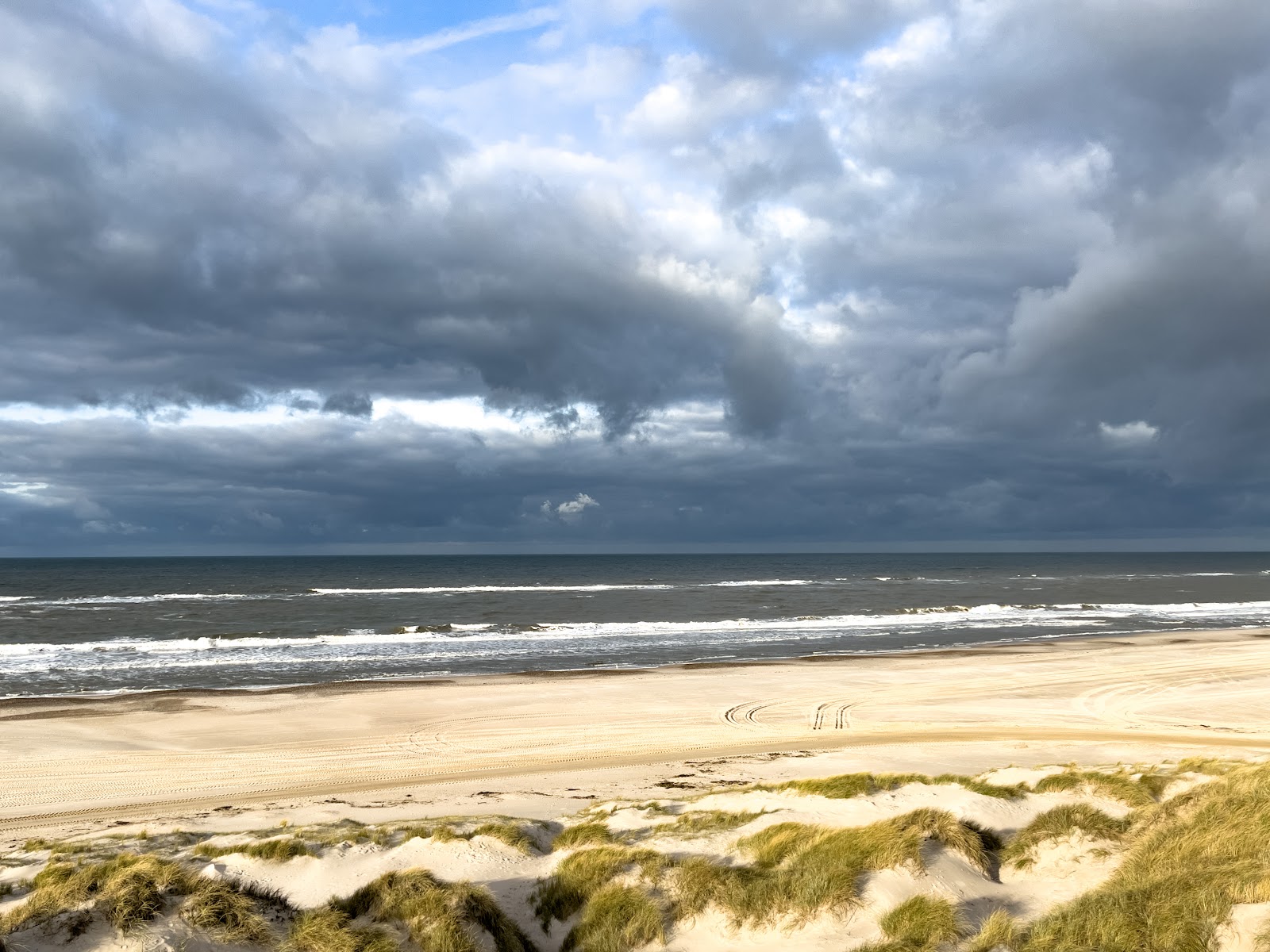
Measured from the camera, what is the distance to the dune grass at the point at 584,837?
9836mm

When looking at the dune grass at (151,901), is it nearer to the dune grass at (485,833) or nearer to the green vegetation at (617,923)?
the dune grass at (485,833)

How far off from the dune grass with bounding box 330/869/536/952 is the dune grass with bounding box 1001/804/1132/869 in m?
5.19

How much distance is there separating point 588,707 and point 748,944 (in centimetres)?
1666

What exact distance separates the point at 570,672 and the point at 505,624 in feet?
59.5

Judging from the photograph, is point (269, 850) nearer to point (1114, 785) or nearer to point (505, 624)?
point (1114, 785)

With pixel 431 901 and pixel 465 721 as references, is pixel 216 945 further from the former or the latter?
pixel 465 721

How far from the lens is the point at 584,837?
10.1 meters

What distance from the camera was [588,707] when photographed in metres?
23.7

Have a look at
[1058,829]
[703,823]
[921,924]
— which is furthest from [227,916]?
[1058,829]

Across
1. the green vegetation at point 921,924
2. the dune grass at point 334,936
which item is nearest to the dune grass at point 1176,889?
the green vegetation at point 921,924

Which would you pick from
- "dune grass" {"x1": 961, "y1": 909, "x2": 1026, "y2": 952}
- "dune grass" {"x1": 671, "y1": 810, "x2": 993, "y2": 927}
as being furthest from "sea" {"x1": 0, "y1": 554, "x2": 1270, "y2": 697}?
"dune grass" {"x1": 961, "y1": 909, "x2": 1026, "y2": 952}

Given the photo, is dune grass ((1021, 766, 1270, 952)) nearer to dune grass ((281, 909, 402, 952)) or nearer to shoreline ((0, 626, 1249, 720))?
dune grass ((281, 909, 402, 952))

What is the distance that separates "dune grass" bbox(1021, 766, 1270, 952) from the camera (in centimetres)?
629

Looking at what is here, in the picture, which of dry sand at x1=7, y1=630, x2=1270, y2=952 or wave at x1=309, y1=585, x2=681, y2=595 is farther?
wave at x1=309, y1=585, x2=681, y2=595
